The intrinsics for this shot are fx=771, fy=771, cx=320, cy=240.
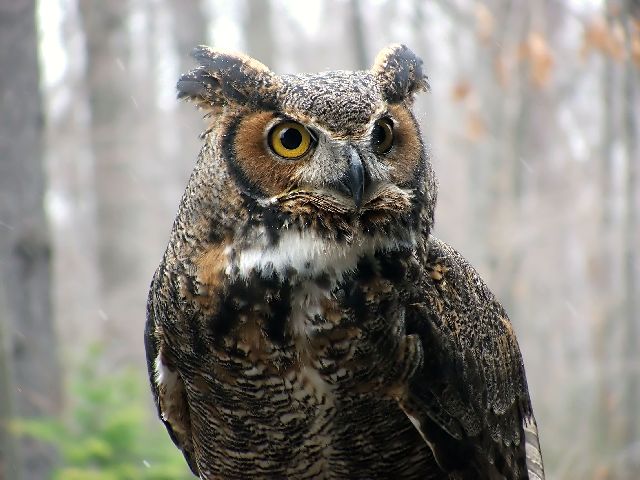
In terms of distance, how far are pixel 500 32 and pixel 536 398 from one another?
245 inches

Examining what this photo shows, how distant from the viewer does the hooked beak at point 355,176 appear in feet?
7.19

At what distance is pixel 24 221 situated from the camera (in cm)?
539

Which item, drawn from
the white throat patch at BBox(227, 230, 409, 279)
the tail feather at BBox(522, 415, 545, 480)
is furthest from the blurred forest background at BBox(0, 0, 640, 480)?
the tail feather at BBox(522, 415, 545, 480)

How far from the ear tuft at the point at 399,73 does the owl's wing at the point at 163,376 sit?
1.03 metres

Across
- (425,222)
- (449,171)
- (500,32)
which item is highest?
(449,171)

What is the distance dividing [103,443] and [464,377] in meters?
3.18

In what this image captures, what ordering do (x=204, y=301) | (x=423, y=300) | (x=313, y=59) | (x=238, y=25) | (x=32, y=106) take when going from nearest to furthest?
(x=204, y=301), (x=423, y=300), (x=32, y=106), (x=238, y=25), (x=313, y=59)

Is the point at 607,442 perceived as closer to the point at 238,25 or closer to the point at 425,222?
the point at 425,222

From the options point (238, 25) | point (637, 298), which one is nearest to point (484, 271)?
point (637, 298)

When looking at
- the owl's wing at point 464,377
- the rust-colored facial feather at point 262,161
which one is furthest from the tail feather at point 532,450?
the rust-colored facial feather at point 262,161

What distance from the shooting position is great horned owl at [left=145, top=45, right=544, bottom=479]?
230 cm

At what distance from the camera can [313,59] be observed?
22.4 metres

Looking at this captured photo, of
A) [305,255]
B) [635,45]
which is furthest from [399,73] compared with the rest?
[635,45]

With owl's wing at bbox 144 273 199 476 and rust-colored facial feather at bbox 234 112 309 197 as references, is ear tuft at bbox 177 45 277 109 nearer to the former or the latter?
rust-colored facial feather at bbox 234 112 309 197
